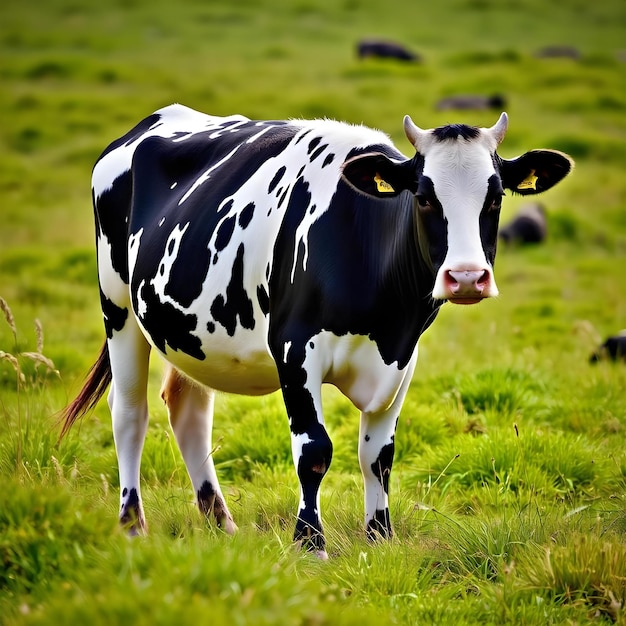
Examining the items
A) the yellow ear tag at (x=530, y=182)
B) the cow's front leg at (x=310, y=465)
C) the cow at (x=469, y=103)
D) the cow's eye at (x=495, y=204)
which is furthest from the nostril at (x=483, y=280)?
the cow at (x=469, y=103)

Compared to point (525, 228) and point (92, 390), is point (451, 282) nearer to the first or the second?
point (92, 390)

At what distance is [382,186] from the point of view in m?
4.75

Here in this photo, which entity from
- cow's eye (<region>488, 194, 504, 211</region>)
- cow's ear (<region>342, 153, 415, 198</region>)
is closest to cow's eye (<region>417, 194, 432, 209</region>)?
cow's ear (<region>342, 153, 415, 198</region>)

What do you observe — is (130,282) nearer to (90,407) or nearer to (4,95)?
(90,407)

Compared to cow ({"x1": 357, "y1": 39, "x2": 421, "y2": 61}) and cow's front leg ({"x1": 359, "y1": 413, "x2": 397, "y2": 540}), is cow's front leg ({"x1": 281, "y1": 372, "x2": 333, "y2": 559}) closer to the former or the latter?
cow's front leg ({"x1": 359, "y1": 413, "x2": 397, "y2": 540})

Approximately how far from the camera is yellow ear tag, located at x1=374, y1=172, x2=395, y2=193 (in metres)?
4.74

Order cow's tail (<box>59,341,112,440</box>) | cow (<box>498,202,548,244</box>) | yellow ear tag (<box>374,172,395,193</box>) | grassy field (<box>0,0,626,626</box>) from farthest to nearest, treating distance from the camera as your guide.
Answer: cow (<box>498,202,548,244</box>) < cow's tail (<box>59,341,112,440</box>) < yellow ear tag (<box>374,172,395,193</box>) < grassy field (<box>0,0,626,626</box>)

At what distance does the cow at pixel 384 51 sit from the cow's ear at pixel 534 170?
3233 cm

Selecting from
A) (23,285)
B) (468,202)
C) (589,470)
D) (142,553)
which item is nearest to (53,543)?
(142,553)

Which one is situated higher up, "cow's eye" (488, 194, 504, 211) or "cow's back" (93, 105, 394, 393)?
"cow's eye" (488, 194, 504, 211)

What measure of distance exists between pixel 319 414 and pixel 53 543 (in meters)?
1.56

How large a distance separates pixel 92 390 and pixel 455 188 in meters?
2.99

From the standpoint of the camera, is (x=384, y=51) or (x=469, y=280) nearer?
(x=469, y=280)

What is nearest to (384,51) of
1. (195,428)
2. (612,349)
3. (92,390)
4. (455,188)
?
(612,349)
